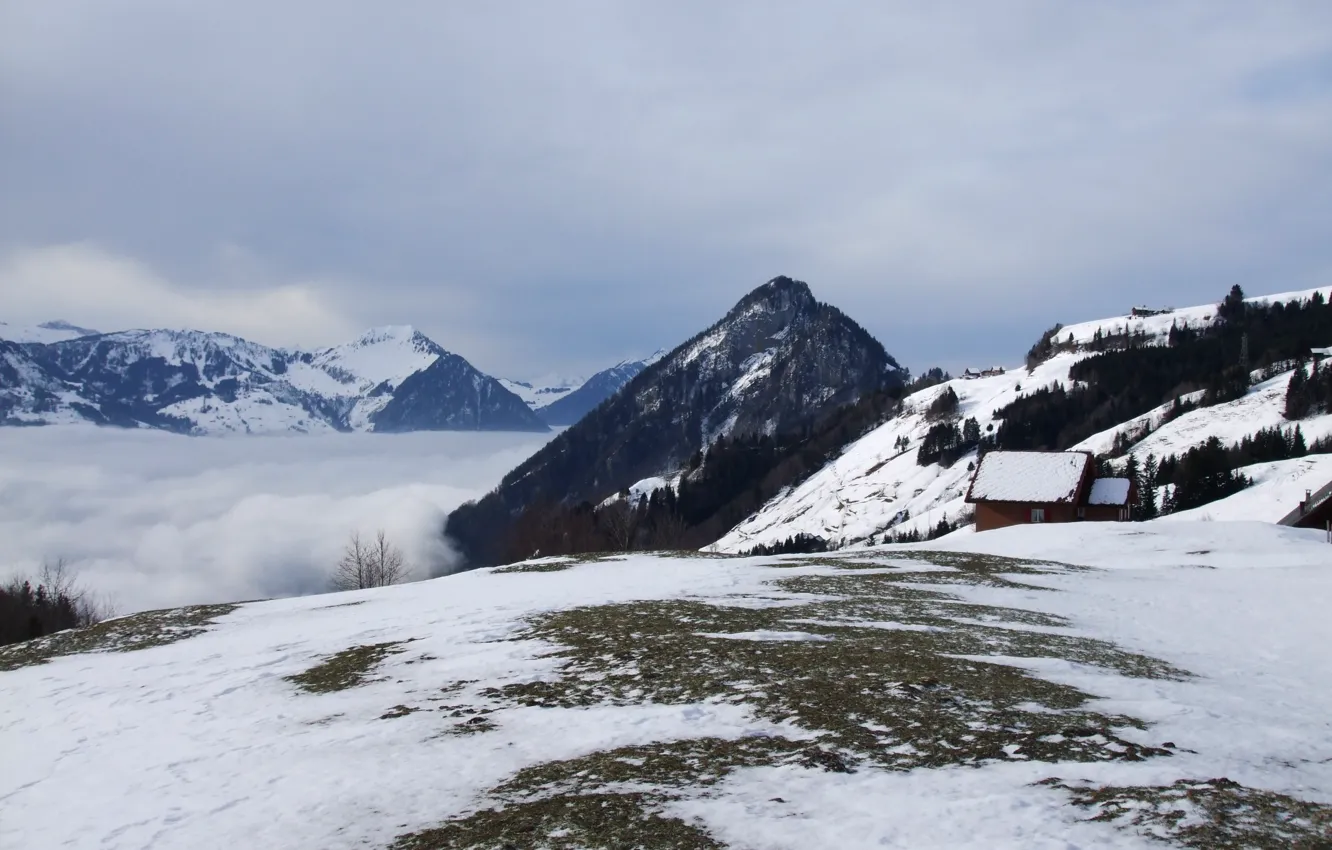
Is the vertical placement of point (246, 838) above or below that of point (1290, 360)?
below

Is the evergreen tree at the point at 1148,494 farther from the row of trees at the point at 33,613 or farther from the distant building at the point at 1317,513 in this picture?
the row of trees at the point at 33,613

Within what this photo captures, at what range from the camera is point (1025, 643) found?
682 inches

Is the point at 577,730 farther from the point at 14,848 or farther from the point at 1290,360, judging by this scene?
the point at 1290,360

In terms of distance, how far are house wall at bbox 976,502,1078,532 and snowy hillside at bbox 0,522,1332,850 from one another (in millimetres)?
59444

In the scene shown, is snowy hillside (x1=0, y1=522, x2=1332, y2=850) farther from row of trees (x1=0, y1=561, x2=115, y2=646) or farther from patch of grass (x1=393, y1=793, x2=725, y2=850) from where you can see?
row of trees (x1=0, y1=561, x2=115, y2=646)

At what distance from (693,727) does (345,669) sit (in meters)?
9.01

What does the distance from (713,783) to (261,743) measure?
7.63 metres

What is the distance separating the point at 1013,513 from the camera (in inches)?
3246

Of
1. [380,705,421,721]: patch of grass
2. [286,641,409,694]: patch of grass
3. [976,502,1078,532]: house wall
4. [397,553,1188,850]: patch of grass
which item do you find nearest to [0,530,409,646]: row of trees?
[976,502,1078,532]: house wall

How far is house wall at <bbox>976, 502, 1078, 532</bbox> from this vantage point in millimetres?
80812

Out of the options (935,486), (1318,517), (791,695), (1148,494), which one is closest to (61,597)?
(791,695)

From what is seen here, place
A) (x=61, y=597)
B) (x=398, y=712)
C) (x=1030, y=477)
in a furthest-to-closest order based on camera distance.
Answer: (x=61, y=597)
(x=1030, y=477)
(x=398, y=712)

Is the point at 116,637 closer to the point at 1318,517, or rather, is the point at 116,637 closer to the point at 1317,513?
the point at 1317,513

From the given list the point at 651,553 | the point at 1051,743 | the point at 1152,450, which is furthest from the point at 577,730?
the point at 1152,450
